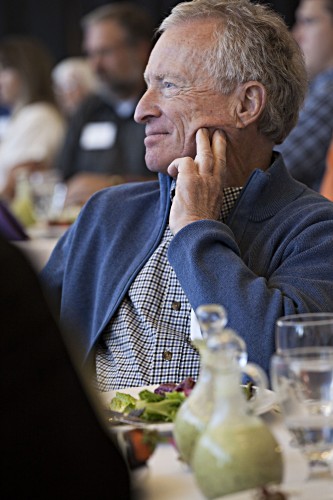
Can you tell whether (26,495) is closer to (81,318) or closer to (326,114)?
(81,318)

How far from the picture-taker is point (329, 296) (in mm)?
1793

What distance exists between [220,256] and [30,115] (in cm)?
545

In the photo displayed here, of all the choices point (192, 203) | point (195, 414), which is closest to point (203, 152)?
point (192, 203)

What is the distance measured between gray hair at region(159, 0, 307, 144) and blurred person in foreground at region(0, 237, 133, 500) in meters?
1.20

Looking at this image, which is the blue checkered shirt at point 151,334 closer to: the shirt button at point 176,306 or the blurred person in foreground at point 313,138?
the shirt button at point 176,306

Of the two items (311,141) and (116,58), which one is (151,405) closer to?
(311,141)

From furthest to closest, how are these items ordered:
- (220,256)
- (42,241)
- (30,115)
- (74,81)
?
(74,81), (30,115), (42,241), (220,256)

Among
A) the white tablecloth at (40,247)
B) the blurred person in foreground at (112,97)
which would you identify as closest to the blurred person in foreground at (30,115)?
the blurred person in foreground at (112,97)

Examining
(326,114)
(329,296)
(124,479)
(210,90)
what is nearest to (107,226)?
(210,90)

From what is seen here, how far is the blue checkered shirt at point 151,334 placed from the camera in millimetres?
1928

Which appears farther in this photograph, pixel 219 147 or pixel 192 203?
pixel 219 147

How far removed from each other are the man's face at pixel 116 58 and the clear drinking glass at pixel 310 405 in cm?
521

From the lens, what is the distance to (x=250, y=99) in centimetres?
205

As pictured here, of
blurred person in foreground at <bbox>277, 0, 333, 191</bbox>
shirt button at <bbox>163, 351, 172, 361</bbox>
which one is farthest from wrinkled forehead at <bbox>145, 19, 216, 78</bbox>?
blurred person in foreground at <bbox>277, 0, 333, 191</bbox>
